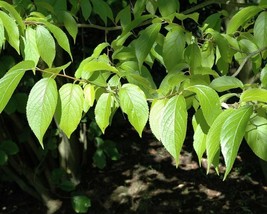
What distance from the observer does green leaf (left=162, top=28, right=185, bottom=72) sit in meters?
1.42

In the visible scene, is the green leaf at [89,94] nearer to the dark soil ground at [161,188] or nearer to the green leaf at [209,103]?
the green leaf at [209,103]

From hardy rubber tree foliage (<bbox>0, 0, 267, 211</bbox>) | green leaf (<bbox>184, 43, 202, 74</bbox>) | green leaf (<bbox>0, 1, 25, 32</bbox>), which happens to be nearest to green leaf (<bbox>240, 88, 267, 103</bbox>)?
hardy rubber tree foliage (<bbox>0, 0, 267, 211</bbox>)

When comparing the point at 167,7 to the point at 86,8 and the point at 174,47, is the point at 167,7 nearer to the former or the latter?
the point at 174,47

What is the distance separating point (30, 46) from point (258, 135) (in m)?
0.77

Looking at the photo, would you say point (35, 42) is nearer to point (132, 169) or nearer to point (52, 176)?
point (52, 176)

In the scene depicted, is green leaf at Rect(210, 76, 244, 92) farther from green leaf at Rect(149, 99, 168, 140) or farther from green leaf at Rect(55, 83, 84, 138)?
green leaf at Rect(55, 83, 84, 138)

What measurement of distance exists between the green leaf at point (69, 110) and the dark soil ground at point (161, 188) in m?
2.86

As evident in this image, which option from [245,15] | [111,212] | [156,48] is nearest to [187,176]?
[111,212]

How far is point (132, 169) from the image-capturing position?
4402 millimetres

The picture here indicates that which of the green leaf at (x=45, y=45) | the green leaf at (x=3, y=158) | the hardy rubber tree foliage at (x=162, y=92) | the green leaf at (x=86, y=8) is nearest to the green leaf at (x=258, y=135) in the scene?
the hardy rubber tree foliage at (x=162, y=92)

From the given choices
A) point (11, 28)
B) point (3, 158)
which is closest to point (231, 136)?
point (11, 28)

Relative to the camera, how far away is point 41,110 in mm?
984

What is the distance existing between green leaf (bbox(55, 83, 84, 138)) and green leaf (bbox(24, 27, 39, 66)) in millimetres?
314

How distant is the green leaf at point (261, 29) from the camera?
142 cm
